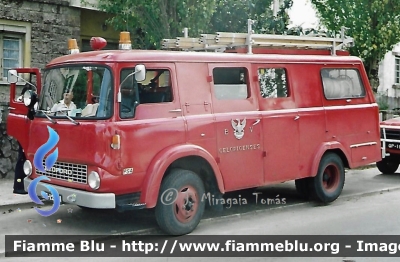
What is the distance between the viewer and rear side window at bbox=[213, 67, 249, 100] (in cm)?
834

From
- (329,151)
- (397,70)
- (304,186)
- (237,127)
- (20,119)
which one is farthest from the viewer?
(397,70)

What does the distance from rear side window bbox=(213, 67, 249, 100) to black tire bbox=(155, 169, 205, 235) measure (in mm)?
1313

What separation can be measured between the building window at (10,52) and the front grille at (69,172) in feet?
23.6

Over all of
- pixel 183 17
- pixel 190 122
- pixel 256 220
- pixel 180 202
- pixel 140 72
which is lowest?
pixel 256 220

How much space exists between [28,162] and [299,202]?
4.60 meters

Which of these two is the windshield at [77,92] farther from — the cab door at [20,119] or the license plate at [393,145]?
the license plate at [393,145]

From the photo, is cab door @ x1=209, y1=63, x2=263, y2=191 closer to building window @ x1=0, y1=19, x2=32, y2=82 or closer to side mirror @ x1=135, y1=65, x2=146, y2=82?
side mirror @ x1=135, y1=65, x2=146, y2=82

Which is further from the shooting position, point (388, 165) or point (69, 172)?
point (388, 165)

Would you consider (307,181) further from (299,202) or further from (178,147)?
(178,147)

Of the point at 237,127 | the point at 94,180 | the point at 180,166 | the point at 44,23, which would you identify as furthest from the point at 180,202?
the point at 44,23

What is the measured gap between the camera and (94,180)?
7090mm

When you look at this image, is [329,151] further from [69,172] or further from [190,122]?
[69,172]

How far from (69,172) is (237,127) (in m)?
2.45

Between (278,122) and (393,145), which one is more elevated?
(278,122)
